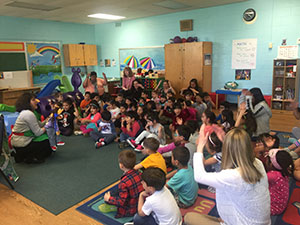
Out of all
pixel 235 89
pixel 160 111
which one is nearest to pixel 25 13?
pixel 160 111

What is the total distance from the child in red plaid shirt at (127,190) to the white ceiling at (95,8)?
5.11 m

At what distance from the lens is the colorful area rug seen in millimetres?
2441

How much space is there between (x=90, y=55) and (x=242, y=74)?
6.12 meters

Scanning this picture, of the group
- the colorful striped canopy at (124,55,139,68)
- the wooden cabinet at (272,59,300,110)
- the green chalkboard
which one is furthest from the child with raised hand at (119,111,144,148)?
the green chalkboard

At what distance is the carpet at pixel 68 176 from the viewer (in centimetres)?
295

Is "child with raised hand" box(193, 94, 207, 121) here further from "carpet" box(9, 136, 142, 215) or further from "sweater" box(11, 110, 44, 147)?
"sweater" box(11, 110, 44, 147)

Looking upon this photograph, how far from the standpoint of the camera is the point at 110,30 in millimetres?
10281

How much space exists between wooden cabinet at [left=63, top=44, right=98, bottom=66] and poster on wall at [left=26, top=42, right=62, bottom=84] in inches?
12.9

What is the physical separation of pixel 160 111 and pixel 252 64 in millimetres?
3414

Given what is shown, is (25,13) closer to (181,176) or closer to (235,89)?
(235,89)

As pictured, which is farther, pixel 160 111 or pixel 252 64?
pixel 252 64

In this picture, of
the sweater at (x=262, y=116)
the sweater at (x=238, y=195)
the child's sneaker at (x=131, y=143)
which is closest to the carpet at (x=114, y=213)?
the sweater at (x=238, y=195)

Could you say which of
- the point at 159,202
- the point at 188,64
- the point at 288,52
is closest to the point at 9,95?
the point at 188,64

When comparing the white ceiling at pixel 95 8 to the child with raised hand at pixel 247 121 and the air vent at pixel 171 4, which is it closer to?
the air vent at pixel 171 4
